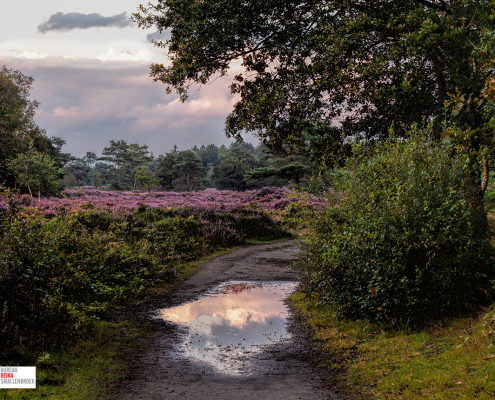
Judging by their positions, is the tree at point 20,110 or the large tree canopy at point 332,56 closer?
the large tree canopy at point 332,56

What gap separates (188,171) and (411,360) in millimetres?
67285

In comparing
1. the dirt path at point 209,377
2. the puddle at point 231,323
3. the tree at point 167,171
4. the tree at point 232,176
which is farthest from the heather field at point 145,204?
the tree at point 167,171

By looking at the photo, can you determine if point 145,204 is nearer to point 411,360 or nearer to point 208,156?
point 411,360

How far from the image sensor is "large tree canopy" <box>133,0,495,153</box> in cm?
885

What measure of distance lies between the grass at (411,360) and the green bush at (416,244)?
43cm

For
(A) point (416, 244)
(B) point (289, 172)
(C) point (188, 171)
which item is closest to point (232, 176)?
(C) point (188, 171)

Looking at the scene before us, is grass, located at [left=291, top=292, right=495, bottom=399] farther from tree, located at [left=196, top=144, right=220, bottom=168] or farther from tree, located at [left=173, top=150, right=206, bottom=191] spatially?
tree, located at [left=196, top=144, right=220, bottom=168]

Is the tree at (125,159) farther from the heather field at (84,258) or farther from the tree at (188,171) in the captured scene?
the heather field at (84,258)

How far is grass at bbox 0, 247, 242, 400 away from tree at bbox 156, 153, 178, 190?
64.9 meters

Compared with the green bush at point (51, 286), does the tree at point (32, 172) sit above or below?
above

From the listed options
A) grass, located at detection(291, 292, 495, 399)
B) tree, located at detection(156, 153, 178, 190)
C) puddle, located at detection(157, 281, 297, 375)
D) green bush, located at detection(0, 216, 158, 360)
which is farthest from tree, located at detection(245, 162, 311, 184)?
grass, located at detection(291, 292, 495, 399)

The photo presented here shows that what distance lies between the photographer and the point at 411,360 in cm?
505

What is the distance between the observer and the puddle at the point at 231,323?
19.9 ft

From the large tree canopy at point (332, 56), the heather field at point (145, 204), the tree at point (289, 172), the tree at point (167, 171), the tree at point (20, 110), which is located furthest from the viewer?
the tree at point (167, 171)
